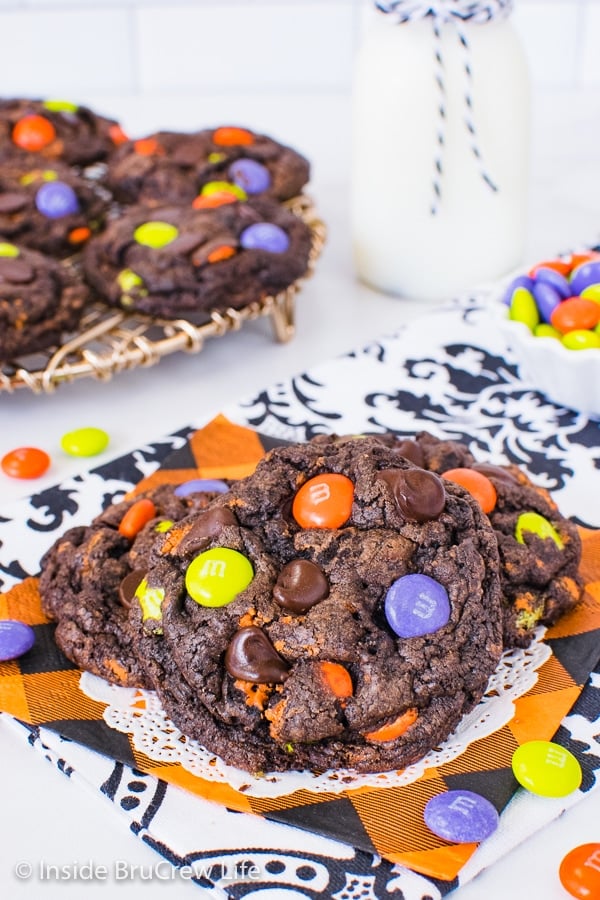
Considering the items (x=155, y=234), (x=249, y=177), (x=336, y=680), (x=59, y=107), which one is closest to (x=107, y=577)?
(x=336, y=680)

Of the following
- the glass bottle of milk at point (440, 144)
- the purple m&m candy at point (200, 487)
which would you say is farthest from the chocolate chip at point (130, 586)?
the glass bottle of milk at point (440, 144)

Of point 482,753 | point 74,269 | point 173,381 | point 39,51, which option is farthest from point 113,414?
point 39,51

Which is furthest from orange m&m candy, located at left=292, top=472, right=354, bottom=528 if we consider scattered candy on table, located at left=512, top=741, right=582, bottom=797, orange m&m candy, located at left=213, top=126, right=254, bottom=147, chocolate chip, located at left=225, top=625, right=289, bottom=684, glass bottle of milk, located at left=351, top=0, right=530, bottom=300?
orange m&m candy, located at left=213, top=126, right=254, bottom=147

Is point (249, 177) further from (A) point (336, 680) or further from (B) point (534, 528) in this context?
(A) point (336, 680)

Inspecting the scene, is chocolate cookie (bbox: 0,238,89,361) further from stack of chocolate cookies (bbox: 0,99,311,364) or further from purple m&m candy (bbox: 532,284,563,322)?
purple m&m candy (bbox: 532,284,563,322)

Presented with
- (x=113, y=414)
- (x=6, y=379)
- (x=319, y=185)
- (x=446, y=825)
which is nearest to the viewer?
(x=446, y=825)

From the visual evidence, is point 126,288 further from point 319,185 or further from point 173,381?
point 319,185
